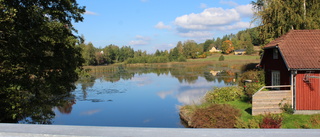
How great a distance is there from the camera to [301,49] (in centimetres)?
1608

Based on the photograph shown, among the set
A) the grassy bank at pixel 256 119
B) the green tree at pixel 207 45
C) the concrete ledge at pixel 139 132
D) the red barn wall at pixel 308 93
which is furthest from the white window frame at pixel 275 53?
the green tree at pixel 207 45

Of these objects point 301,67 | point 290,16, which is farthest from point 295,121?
point 290,16

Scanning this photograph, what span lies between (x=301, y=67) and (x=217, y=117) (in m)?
6.24

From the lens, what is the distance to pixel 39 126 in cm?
195

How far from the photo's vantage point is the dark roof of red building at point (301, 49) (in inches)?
578

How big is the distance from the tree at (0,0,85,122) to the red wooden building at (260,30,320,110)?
12463 millimetres

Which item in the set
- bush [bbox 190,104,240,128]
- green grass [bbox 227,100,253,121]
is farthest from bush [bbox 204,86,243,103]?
bush [bbox 190,104,240,128]

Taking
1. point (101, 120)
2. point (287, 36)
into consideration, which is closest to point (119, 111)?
point (101, 120)

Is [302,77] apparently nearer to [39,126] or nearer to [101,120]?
[101,120]

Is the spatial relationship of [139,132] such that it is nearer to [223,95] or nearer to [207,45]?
[223,95]

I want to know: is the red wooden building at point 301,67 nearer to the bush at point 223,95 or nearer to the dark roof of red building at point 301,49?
the dark roof of red building at point 301,49

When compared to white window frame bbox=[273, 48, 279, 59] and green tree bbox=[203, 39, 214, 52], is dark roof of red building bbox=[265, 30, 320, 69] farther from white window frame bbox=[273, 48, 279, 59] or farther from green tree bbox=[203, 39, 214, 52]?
green tree bbox=[203, 39, 214, 52]

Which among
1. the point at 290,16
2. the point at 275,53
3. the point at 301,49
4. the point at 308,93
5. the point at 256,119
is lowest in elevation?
the point at 256,119

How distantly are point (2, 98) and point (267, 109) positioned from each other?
1321cm
